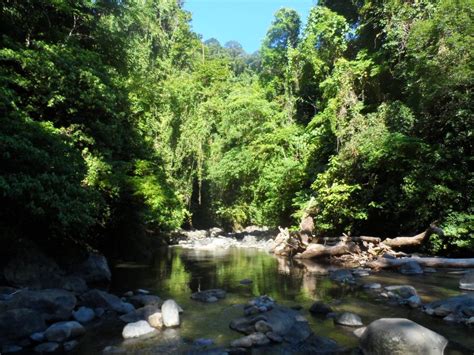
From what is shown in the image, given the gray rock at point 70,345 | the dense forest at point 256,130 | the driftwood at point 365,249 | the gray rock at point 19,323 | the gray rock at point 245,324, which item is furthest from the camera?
the driftwood at point 365,249

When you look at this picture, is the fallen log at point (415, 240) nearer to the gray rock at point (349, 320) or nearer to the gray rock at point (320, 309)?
the gray rock at point (320, 309)

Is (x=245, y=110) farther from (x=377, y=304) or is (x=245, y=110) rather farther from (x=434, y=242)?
(x=377, y=304)

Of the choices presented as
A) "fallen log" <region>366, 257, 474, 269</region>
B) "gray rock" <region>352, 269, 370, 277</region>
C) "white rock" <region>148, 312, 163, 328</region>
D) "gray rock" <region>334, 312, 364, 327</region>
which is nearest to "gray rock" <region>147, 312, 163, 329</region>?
"white rock" <region>148, 312, 163, 328</region>

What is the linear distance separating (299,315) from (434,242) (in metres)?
8.32

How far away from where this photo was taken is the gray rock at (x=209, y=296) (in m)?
8.43

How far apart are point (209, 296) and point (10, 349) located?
161 inches

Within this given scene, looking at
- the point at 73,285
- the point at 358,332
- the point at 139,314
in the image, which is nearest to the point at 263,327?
the point at 358,332

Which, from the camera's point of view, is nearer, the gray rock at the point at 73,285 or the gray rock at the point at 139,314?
the gray rock at the point at 139,314

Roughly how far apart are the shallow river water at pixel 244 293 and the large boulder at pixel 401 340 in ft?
1.42

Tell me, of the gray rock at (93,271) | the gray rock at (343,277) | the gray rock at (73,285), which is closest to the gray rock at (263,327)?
the gray rock at (73,285)

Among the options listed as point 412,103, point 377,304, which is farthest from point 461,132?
point 377,304

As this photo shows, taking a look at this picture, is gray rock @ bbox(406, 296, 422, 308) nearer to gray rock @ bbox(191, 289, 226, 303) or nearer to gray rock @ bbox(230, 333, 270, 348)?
gray rock @ bbox(230, 333, 270, 348)

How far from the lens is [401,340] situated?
189 inches

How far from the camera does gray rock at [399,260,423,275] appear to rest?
11125 mm
